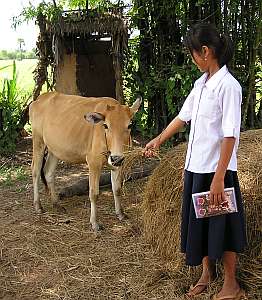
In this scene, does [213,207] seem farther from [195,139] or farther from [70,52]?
[70,52]

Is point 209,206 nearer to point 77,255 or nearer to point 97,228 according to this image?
point 77,255

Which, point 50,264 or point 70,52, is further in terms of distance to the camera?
point 70,52

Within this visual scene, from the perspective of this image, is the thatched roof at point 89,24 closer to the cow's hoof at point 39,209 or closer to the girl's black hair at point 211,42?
the cow's hoof at point 39,209

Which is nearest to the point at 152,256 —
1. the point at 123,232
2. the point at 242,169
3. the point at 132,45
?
the point at 123,232

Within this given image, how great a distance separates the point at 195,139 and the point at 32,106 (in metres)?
3.29

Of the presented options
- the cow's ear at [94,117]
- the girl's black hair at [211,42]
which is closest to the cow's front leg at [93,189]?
A: the cow's ear at [94,117]

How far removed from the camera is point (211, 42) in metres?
3.01

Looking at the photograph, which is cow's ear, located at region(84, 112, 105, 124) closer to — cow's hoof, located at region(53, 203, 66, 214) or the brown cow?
the brown cow

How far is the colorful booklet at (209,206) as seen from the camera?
10.1 ft

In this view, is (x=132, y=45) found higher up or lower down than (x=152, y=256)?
higher up

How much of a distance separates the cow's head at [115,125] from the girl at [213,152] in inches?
52.5

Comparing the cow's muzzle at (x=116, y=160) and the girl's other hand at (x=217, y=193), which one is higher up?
the girl's other hand at (x=217, y=193)

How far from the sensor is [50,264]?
4.30 m

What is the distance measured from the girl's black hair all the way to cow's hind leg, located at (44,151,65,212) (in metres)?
3.21
